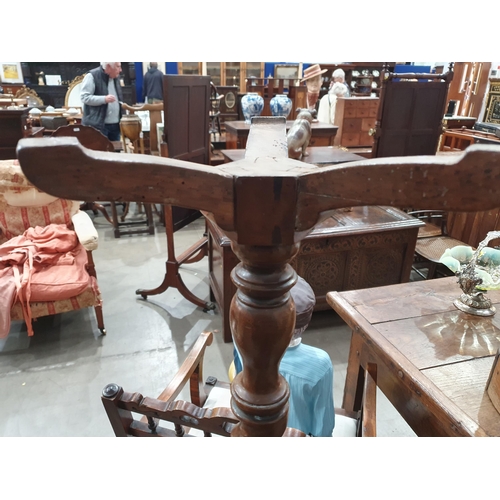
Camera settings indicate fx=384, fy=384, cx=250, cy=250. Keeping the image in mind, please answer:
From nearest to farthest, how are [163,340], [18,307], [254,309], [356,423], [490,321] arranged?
[254,309] < [490,321] < [356,423] < [18,307] < [163,340]

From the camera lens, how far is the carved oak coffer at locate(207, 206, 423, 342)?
2176mm

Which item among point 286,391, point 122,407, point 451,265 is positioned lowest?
point 122,407

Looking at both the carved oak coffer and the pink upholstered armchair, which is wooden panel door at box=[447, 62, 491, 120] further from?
the pink upholstered armchair

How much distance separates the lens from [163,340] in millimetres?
2299

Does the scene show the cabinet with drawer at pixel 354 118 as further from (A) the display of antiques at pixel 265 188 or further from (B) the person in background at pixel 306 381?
(A) the display of antiques at pixel 265 188

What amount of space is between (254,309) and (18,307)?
6.78ft

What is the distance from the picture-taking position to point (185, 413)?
84 centimetres

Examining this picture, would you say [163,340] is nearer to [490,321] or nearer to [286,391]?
[490,321]

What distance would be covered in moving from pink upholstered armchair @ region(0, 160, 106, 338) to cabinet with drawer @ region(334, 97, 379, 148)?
3497 mm

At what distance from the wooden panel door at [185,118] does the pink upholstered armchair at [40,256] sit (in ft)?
2.03

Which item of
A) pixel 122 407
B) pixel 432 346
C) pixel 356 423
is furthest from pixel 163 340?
pixel 432 346

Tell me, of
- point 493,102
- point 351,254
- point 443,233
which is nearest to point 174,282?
point 351,254

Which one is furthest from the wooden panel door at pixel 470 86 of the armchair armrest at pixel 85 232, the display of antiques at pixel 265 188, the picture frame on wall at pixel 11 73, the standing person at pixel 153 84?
the picture frame on wall at pixel 11 73

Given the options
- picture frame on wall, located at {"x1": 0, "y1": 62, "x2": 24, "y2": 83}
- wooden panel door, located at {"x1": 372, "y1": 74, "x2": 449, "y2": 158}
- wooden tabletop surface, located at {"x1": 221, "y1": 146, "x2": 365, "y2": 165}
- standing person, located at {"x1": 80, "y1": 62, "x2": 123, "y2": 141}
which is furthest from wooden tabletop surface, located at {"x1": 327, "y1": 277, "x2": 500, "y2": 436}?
picture frame on wall, located at {"x1": 0, "y1": 62, "x2": 24, "y2": 83}
